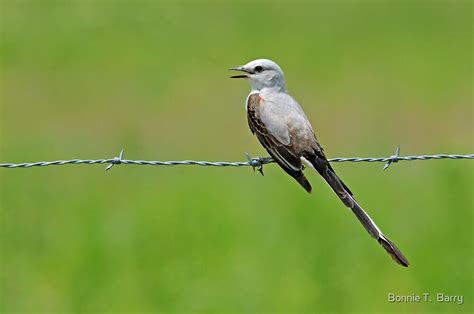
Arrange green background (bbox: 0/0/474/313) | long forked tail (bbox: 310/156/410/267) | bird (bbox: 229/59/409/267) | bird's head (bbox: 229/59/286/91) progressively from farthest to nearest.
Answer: green background (bbox: 0/0/474/313) < bird's head (bbox: 229/59/286/91) < bird (bbox: 229/59/409/267) < long forked tail (bbox: 310/156/410/267)

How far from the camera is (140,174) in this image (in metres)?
13.0

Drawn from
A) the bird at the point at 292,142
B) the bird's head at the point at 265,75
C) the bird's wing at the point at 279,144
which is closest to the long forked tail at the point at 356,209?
the bird at the point at 292,142

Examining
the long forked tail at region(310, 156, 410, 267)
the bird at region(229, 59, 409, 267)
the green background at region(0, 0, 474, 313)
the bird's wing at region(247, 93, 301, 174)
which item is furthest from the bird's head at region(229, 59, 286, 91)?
the green background at region(0, 0, 474, 313)

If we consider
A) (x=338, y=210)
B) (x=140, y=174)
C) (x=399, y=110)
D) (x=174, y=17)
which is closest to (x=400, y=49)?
(x=399, y=110)

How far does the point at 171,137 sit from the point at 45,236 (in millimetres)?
6457

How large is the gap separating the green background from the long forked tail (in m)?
1.79

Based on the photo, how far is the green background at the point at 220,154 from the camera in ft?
29.8

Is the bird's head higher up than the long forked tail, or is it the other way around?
the bird's head

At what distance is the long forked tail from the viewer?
6.59 metres

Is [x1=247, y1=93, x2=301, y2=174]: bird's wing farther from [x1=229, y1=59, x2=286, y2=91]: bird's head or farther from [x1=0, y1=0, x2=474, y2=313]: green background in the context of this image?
[x1=0, y1=0, x2=474, y2=313]: green background

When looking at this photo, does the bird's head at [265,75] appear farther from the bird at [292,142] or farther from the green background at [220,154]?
the green background at [220,154]

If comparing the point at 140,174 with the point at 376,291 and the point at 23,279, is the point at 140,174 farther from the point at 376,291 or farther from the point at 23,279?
the point at 376,291

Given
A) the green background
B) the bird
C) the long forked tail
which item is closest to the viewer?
the long forked tail

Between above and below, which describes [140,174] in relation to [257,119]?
below
